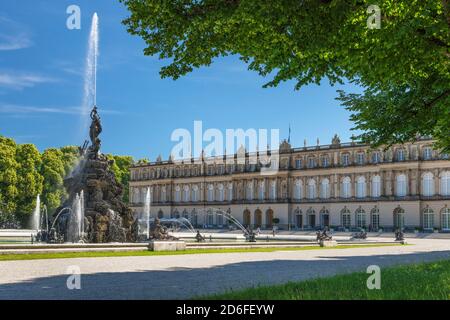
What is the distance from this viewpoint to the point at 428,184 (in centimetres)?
7088

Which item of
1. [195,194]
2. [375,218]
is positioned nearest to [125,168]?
[195,194]

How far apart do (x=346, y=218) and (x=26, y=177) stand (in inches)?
1698

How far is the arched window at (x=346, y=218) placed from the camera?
257 feet

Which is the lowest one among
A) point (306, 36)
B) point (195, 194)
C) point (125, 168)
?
point (195, 194)

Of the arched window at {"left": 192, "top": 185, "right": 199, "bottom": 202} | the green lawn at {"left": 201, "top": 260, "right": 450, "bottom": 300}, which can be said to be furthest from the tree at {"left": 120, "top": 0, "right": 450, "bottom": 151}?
the arched window at {"left": 192, "top": 185, "right": 199, "bottom": 202}

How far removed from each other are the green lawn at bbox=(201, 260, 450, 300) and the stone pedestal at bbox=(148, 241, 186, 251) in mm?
12791

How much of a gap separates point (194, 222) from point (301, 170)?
24200mm

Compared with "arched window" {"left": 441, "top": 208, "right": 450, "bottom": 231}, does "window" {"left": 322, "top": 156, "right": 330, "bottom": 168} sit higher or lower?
higher

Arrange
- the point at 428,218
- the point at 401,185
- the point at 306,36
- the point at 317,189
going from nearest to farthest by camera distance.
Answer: the point at 306,36, the point at 428,218, the point at 401,185, the point at 317,189

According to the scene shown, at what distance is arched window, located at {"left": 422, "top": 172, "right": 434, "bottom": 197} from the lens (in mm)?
70562

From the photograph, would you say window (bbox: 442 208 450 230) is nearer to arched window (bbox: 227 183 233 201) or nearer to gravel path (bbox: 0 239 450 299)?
arched window (bbox: 227 183 233 201)

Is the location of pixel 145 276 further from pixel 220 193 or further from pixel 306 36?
pixel 220 193

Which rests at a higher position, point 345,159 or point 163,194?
point 345,159

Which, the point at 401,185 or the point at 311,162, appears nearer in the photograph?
the point at 401,185
